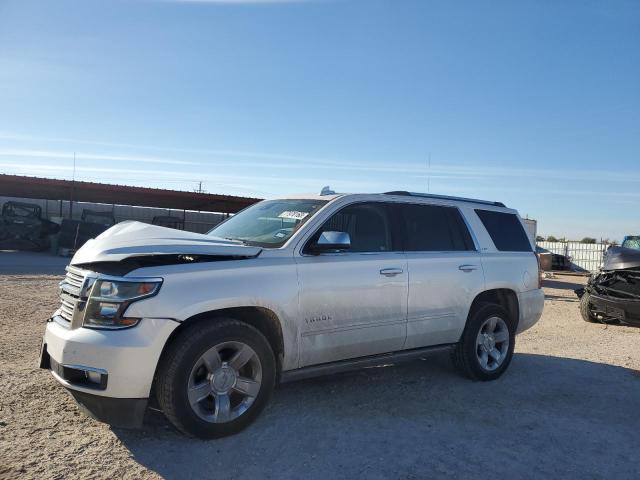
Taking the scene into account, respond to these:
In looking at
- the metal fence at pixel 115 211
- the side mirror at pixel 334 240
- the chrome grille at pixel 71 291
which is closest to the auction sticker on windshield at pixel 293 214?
the side mirror at pixel 334 240

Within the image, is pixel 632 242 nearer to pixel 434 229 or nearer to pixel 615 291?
pixel 615 291

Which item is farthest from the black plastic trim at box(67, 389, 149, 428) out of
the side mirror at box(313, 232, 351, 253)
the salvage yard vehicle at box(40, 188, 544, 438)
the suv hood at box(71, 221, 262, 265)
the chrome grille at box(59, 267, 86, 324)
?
the side mirror at box(313, 232, 351, 253)

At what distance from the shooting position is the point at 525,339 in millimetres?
8773

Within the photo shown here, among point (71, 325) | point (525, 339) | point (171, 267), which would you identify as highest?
point (171, 267)

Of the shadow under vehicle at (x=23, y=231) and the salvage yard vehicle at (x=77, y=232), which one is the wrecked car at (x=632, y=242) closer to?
the salvage yard vehicle at (x=77, y=232)

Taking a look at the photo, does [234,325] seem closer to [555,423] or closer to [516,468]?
[516,468]

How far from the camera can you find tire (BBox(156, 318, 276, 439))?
12.6ft

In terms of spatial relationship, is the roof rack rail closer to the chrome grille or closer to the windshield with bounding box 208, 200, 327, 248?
the windshield with bounding box 208, 200, 327, 248

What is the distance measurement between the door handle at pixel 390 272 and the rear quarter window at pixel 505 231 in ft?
5.70

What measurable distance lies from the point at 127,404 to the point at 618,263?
952cm

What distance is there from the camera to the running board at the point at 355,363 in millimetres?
4512

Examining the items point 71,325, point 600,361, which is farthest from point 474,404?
point 71,325

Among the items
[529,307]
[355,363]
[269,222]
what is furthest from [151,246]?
[529,307]

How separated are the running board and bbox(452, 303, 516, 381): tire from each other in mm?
208
